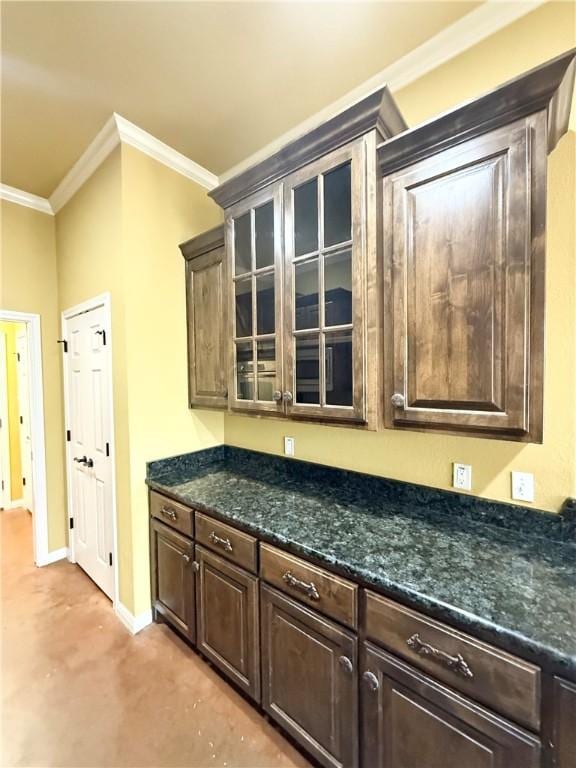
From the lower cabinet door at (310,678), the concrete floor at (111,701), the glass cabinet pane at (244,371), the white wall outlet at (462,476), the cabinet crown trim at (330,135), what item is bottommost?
the concrete floor at (111,701)

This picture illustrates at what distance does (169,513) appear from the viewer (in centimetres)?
193

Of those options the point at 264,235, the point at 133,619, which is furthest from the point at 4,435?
the point at 264,235

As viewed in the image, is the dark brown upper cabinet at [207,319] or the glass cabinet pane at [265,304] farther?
the dark brown upper cabinet at [207,319]

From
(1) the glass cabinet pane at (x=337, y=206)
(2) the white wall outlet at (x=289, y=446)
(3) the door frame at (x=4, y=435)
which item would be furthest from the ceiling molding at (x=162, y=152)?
(3) the door frame at (x=4, y=435)

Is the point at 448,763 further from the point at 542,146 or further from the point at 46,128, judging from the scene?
the point at 46,128

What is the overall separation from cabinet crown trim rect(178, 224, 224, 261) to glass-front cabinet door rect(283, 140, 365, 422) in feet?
1.94

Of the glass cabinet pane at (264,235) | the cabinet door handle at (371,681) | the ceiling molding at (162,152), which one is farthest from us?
the ceiling molding at (162,152)

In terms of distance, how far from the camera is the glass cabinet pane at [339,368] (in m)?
1.41

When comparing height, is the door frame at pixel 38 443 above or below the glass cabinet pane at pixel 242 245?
below

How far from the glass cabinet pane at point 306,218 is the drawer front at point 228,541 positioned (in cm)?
134

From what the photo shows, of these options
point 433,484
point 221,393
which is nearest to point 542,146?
point 433,484

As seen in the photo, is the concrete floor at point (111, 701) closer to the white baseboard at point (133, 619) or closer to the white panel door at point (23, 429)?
the white baseboard at point (133, 619)

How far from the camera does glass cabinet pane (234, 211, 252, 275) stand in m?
1.79

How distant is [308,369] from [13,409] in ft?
13.7
